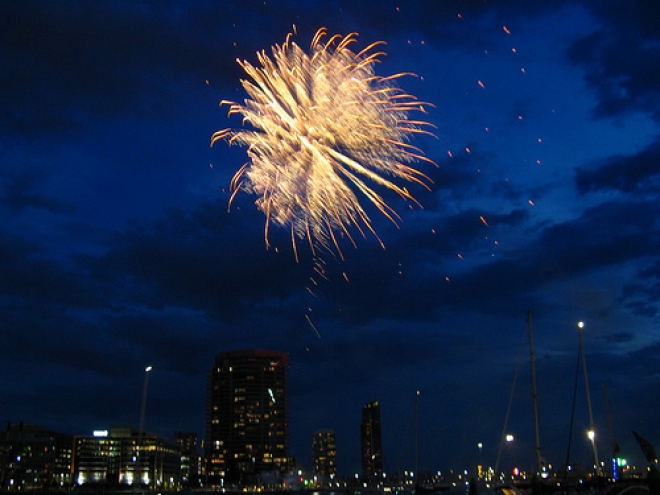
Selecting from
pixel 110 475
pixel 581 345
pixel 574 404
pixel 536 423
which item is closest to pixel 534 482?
pixel 536 423

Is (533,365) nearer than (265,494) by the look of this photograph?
Yes

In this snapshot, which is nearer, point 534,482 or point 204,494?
point 534,482

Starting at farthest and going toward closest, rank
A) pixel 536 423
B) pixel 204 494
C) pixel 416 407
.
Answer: pixel 204 494
pixel 416 407
pixel 536 423

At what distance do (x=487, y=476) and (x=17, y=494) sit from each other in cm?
9800

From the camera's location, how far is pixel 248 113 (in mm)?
40188

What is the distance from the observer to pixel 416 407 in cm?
12781

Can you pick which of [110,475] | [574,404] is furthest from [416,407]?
[110,475]

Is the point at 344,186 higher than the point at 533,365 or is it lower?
higher

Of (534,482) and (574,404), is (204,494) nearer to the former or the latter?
(574,404)

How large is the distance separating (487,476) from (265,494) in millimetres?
54388

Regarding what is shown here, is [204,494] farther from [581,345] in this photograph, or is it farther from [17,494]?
[581,345]

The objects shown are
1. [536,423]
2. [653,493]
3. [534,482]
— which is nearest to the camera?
[653,493]

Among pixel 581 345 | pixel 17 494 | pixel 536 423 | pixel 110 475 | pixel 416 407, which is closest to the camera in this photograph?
pixel 536 423

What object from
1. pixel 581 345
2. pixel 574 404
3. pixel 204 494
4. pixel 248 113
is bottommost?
pixel 204 494
